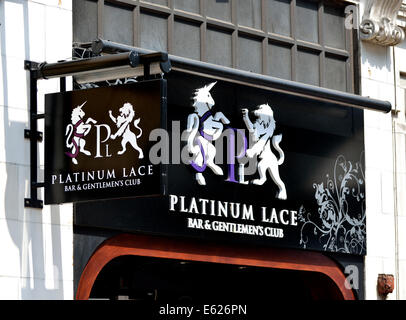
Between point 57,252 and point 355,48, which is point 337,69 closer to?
point 355,48

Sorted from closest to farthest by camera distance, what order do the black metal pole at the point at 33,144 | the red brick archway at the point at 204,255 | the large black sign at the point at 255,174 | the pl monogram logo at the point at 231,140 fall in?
the black metal pole at the point at 33,144, the red brick archway at the point at 204,255, the large black sign at the point at 255,174, the pl monogram logo at the point at 231,140

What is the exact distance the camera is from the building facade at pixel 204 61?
1362 centimetres

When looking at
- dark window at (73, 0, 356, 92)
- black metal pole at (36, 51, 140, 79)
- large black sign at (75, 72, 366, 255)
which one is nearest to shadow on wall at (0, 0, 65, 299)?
black metal pole at (36, 51, 140, 79)

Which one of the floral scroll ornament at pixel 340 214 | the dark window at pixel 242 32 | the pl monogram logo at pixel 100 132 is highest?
the dark window at pixel 242 32

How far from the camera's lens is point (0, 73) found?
1362cm

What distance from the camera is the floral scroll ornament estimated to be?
55.3 feet

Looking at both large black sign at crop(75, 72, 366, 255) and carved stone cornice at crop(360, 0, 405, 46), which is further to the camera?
carved stone cornice at crop(360, 0, 405, 46)

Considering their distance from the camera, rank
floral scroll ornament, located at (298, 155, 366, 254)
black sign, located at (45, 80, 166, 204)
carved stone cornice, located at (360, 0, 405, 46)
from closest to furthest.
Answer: black sign, located at (45, 80, 166, 204) → floral scroll ornament, located at (298, 155, 366, 254) → carved stone cornice, located at (360, 0, 405, 46)

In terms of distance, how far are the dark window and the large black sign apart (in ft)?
1.84

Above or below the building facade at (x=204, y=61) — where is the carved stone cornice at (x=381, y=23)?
above

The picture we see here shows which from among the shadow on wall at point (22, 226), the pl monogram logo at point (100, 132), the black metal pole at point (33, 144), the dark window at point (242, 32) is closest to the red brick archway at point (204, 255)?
the shadow on wall at point (22, 226)

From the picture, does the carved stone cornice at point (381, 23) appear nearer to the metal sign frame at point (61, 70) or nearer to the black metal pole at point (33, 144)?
the metal sign frame at point (61, 70)

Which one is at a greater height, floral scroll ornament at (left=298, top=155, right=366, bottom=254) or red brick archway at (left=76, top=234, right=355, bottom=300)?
floral scroll ornament at (left=298, top=155, right=366, bottom=254)

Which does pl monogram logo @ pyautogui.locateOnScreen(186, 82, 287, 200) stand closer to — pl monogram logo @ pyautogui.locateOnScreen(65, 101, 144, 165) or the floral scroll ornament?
the floral scroll ornament
